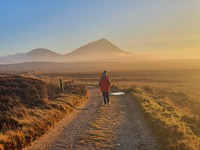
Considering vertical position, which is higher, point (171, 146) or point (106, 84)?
point (106, 84)

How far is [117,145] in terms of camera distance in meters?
8.82

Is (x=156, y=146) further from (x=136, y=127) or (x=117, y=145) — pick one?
(x=136, y=127)

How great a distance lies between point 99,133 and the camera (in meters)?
10.3

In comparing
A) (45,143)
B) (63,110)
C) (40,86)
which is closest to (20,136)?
(45,143)

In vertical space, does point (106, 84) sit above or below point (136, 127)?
above

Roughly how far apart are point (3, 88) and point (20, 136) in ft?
51.5

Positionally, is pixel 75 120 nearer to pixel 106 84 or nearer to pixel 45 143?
pixel 45 143

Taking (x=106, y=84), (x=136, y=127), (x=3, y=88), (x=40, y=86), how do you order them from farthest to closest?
(x=40, y=86), (x=3, y=88), (x=106, y=84), (x=136, y=127)

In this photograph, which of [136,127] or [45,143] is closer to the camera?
[45,143]

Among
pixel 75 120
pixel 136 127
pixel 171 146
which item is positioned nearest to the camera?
pixel 171 146

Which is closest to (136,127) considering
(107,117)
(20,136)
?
(107,117)

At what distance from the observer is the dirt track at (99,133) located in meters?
→ 8.81

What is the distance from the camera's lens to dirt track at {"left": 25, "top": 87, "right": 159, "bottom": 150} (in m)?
8.81

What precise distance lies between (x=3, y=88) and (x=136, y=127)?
15801 mm
